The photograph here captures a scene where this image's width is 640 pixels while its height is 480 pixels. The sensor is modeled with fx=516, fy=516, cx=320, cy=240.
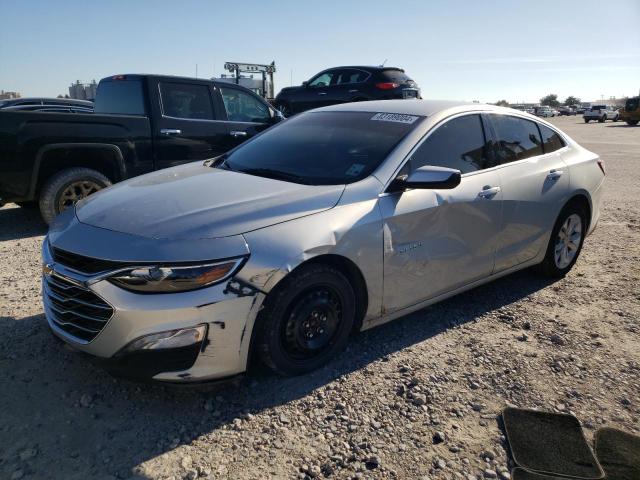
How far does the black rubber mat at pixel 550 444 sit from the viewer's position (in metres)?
2.43

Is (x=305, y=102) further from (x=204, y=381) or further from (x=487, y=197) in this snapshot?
(x=204, y=381)

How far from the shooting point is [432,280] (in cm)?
352

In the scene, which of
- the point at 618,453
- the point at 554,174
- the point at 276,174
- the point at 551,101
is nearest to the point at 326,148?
the point at 276,174

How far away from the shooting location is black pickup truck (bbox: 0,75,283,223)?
5.47 m

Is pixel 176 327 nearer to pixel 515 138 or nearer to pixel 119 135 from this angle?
pixel 515 138

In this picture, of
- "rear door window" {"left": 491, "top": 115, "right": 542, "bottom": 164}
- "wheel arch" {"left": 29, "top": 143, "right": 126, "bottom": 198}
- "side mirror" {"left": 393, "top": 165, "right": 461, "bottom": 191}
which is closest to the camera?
"side mirror" {"left": 393, "top": 165, "right": 461, "bottom": 191}

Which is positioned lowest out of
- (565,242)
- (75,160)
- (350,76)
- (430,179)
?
(565,242)

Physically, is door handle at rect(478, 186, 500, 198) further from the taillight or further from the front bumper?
the taillight

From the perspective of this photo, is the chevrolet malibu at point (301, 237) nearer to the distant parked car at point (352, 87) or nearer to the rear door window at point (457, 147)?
the rear door window at point (457, 147)

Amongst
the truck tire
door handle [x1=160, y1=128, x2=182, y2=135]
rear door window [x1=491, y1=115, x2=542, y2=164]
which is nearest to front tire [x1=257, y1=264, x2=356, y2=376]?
rear door window [x1=491, y1=115, x2=542, y2=164]

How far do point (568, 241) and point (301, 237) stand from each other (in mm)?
3181

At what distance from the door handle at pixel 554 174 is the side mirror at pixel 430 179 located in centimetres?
162

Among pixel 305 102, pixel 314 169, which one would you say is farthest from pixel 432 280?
pixel 305 102

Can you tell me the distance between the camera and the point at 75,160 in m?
5.93
